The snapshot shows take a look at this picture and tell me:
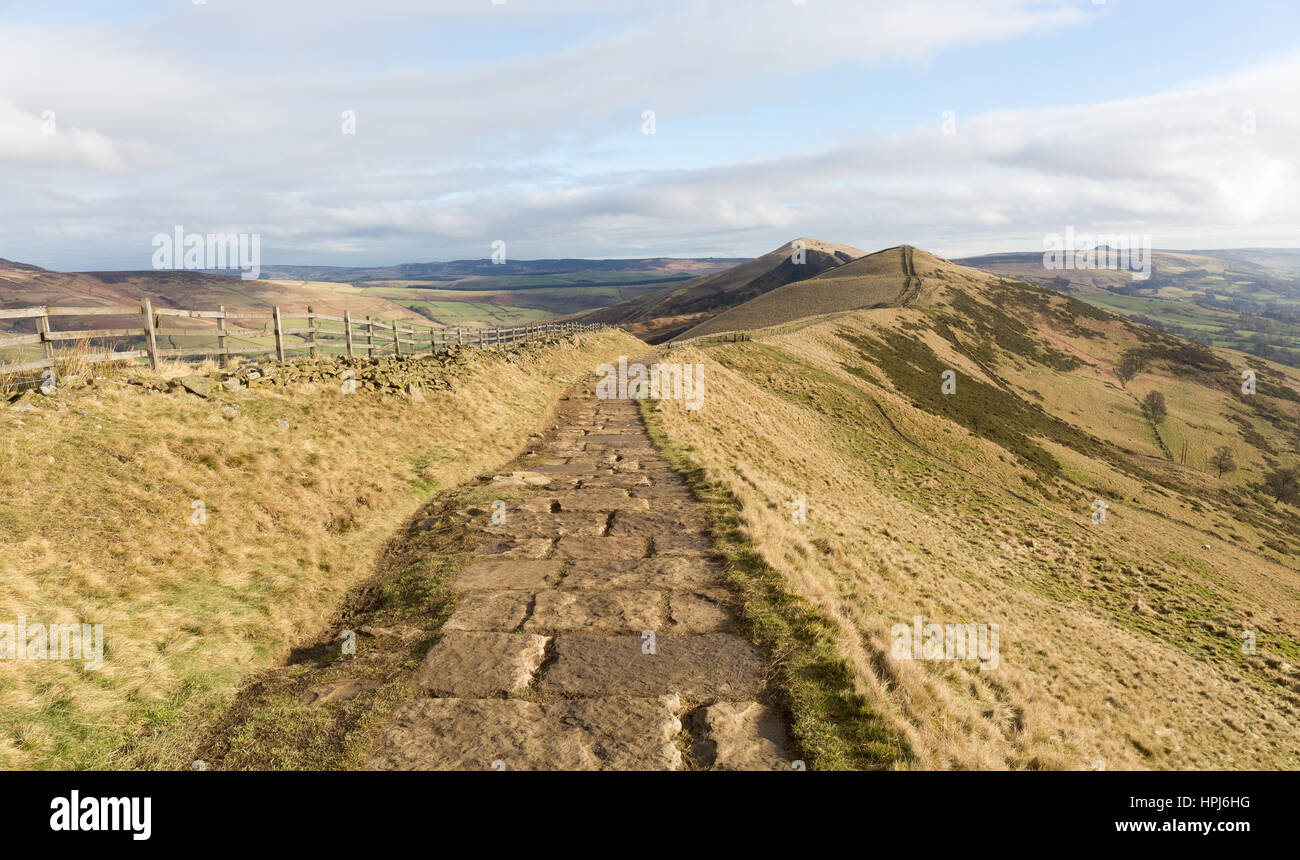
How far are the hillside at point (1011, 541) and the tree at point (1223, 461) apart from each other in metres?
0.91

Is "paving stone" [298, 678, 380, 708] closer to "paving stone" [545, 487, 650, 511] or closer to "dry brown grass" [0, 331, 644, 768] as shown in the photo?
"dry brown grass" [0, 331, 644, 768]

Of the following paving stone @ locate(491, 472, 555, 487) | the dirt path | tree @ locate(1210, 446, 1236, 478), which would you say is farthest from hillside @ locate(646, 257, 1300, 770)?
the dirt path

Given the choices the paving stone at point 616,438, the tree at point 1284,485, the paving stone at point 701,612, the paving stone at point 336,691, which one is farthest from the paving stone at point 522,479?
the tree at point 1284,485

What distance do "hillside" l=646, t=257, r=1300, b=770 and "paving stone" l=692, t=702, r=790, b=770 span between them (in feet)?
3.40

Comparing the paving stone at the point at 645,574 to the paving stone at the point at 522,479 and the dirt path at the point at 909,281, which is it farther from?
the dirt path at the point at 909,281

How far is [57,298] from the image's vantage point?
165875 mm

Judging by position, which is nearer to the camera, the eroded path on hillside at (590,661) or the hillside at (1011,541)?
the eroded path on hillside at (590,661)

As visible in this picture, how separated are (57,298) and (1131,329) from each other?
263998 millimetres

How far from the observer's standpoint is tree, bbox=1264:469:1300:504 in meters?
62.4

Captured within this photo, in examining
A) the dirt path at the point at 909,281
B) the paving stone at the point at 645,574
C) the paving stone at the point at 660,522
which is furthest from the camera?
the dirt path at the point at 909,281

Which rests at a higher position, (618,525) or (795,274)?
(795,274)

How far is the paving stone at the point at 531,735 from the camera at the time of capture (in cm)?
481
